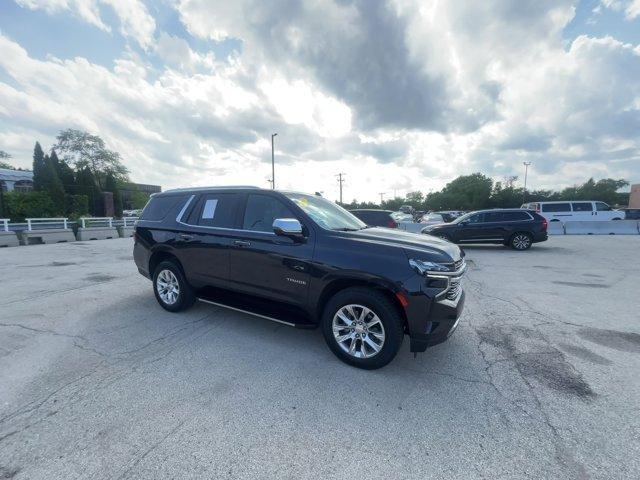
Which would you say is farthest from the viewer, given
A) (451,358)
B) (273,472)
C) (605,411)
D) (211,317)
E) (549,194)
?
(549,194)

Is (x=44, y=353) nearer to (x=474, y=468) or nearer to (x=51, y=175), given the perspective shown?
(x=474, y=468)

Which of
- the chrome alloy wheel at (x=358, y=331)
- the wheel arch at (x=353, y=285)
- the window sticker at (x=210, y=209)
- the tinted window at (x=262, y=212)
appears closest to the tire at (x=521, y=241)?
the wheel arch at (x=353, y=285)

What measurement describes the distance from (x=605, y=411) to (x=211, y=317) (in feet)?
14.7

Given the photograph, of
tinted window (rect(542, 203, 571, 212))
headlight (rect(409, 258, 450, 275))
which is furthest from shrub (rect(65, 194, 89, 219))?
tinted window (rect(542, 203, 571, 212))

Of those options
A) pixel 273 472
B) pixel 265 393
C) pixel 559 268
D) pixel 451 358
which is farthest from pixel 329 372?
pixel 559 268

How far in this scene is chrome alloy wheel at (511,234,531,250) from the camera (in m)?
11.7

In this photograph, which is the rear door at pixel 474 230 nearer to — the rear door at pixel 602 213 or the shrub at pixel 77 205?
the rear door at pixel 602 213

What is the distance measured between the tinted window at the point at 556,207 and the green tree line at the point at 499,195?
147 feet

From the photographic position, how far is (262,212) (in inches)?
151

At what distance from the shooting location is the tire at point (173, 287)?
178 inches

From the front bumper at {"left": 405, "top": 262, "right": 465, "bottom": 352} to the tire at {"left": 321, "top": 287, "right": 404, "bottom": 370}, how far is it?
0.14 m

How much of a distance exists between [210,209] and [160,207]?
3.95 feet

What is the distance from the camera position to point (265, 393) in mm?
2695

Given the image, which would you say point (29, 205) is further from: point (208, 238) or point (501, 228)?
point (501, 228)
